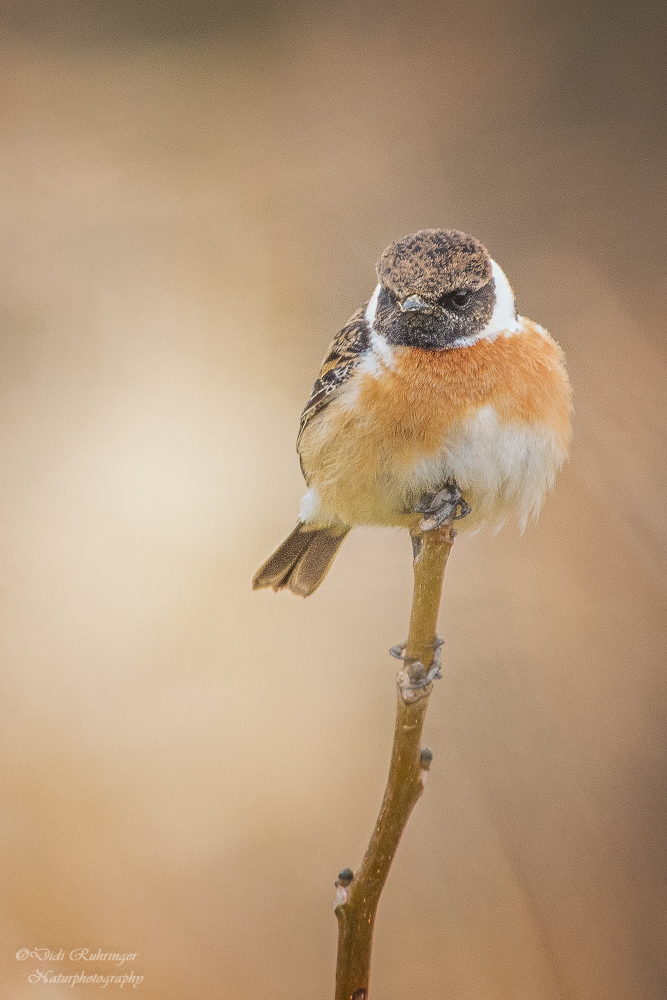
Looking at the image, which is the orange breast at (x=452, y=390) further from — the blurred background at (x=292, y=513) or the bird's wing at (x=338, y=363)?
the blurred background at (x=292, y=513)

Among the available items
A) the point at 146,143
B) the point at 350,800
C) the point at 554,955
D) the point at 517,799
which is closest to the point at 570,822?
the point at 517,799

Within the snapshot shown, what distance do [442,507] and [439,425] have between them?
0.45 feet

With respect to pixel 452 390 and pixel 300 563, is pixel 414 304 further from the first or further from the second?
pixel 300 563

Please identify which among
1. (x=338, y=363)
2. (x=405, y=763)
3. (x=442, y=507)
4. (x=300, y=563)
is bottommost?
(x=405, y=763)

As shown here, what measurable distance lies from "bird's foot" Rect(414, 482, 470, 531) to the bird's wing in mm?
284

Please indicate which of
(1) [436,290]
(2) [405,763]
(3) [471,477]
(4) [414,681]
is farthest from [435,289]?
(2) [405,763]

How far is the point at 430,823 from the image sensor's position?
1.57 m

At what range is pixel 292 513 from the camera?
1688 millimetres

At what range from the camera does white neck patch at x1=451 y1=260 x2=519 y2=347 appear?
4.47ft

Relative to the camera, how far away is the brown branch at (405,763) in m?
1.14

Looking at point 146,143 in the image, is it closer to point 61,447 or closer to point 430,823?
point 61,447

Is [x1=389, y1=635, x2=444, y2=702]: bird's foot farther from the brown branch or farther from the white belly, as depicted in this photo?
the white belly

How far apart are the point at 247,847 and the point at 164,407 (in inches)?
33.9

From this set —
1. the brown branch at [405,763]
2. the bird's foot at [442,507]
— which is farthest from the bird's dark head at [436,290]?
the brown branch at [405,763]
